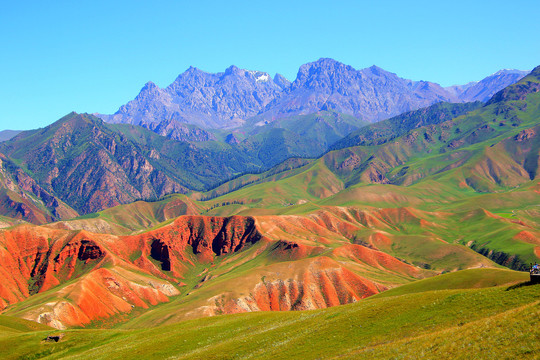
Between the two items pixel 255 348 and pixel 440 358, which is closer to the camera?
pixel 440 358

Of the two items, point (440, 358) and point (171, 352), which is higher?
point (440, 358)

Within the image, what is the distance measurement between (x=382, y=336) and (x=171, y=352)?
3396 cm

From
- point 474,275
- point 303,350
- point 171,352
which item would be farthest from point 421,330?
point 474,275

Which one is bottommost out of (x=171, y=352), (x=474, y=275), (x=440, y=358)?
(x=474, y=275)

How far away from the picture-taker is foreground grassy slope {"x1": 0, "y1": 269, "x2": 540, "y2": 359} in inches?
1357

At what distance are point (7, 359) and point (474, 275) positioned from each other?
99.9 m

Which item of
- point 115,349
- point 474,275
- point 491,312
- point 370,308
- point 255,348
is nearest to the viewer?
point 491,312

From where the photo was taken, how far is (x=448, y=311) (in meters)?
50.9

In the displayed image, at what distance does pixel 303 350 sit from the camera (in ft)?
164

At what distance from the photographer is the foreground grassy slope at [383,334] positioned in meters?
34.5

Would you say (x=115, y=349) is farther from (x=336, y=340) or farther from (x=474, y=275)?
(x=474, y=275)

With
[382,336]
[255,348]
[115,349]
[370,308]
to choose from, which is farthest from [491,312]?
[115,349]

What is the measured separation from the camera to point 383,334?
4919 cm

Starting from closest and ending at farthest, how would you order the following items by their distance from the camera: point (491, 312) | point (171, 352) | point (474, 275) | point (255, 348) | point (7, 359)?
1. point (491, 312)
2. point (255, 348)
3. point (171, 352)
4. point (7, 359)
5. point (474, 275)
